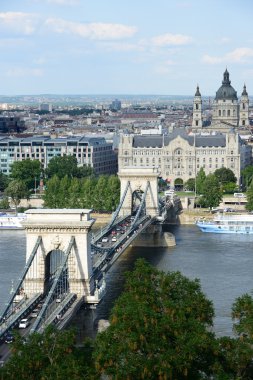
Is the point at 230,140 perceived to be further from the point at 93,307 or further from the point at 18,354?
the point at 18,354

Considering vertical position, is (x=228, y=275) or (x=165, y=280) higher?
(x=165, y=280)

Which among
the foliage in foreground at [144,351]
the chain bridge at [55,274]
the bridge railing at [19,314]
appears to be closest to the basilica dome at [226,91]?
the chain bridge at [55,274]

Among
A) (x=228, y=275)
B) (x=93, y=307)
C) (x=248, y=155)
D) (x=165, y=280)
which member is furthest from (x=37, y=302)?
(x=248, y=155)

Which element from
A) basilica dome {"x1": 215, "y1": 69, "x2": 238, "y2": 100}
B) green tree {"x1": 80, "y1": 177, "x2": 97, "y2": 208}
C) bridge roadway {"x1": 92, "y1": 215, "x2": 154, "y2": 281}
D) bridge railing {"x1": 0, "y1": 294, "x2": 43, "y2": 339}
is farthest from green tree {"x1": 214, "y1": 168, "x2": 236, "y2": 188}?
bridge railing {"x1": 0, "y1": 294, "x2": 43, "y2": 339}

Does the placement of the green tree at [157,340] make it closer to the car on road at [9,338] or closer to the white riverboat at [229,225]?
the car on road at [9,338]

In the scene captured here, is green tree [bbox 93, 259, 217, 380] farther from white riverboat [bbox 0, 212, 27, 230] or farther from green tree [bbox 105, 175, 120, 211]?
green tree [bbox 105, 175, 120, 211]
